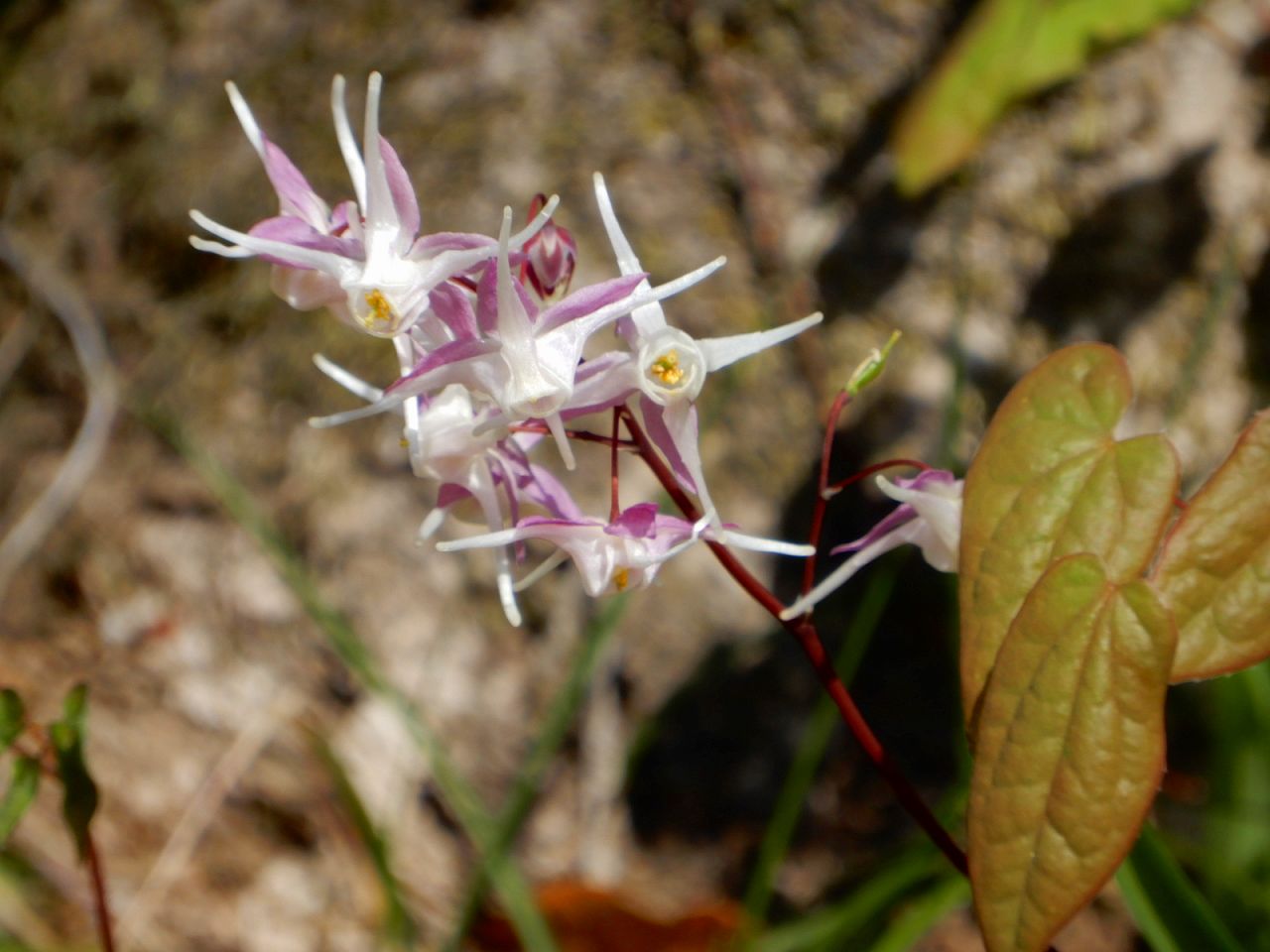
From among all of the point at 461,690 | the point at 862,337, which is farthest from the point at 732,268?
the point at 461,690

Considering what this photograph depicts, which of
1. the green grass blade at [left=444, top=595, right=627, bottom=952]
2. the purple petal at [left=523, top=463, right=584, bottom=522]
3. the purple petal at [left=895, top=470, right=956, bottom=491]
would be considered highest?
the purple petal at [left=523, top=463, right=584, bottom=522]

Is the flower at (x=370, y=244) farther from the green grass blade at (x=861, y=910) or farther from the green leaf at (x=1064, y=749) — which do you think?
the green grass blade at (x=861, y=910)

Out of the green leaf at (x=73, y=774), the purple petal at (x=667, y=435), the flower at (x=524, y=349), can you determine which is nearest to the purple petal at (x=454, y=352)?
the flower at (x=524, y=349)

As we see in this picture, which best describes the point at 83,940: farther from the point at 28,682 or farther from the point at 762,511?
the point at 762,511

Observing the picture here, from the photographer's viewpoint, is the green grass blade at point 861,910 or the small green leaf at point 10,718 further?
the green grass blade at point 861,910

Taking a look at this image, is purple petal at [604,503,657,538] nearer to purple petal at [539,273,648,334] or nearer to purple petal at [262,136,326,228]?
purple petal at [539,273,648,334]

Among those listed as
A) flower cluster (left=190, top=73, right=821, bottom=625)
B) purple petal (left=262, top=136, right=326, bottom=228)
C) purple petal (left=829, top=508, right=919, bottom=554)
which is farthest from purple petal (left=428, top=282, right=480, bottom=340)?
purple petal (left=829, top=508, right=919, bottom=554)
